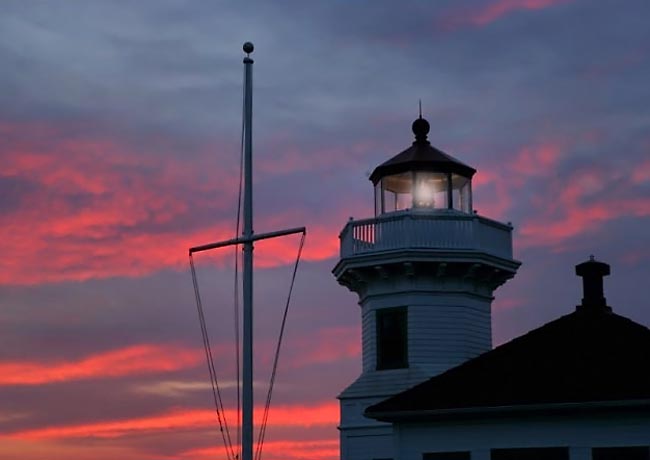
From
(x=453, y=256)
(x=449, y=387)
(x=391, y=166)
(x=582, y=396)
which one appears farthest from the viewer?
(x=391, y=166)

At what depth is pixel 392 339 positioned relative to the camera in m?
37.2

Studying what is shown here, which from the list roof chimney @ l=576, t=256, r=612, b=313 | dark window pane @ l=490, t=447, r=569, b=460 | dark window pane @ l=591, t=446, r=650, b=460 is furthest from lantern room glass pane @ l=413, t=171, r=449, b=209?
dark window pane @ l=591, t=446, r=650, b=460

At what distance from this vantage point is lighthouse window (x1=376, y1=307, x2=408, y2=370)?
3703 cm

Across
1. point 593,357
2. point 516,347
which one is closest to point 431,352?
point 516,347

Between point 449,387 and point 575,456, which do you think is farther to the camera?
point 449,387

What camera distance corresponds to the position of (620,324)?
→ 33.1m

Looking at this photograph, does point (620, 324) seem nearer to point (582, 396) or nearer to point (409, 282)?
point (582, 396)

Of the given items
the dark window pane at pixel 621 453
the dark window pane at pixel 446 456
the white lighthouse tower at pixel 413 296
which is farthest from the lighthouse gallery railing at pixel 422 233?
the dark window pane at pixel 621 453

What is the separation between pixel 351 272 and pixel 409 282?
1.72 meters

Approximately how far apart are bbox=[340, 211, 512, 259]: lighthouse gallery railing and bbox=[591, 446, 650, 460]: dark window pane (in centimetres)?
878

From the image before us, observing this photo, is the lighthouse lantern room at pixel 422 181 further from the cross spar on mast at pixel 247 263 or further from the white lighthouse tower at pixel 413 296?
the cross spar on mast at pixel 247 263

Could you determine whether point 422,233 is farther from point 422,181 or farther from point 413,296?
point 422,181

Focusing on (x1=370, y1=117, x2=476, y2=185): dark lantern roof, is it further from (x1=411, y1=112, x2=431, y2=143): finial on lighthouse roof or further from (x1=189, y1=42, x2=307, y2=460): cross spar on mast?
(x1=189, y1=42, x2=307, y2=460): cross spar on mast

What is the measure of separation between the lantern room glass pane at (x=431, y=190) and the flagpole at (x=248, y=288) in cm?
1081
